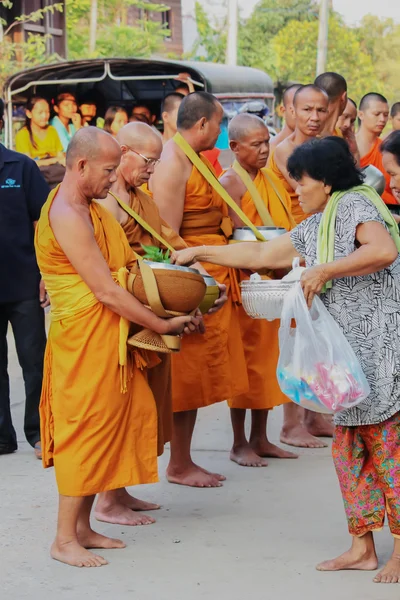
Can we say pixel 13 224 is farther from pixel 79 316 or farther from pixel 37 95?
pixel 37 95

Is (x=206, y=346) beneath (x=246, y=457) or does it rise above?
above

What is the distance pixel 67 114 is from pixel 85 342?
10784 millimetres

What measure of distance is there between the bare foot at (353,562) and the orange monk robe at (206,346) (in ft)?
4.83

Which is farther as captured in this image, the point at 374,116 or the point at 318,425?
the point at 374,116

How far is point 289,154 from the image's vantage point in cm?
656

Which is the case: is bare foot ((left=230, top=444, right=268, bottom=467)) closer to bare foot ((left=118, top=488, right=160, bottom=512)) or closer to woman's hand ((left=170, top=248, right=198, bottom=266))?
bare foot ((left=118, top=488, right=160, bottom=512))

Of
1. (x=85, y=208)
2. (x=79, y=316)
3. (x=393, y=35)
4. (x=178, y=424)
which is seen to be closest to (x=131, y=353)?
(x=79, y=316)

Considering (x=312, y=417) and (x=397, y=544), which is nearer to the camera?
(x=397, y=544)

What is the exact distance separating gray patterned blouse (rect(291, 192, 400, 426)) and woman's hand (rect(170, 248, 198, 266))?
801 mm

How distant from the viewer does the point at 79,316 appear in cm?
426

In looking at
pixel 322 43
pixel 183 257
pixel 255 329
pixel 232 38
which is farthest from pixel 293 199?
pixel 322 43

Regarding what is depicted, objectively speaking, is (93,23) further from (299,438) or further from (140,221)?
(140,221)

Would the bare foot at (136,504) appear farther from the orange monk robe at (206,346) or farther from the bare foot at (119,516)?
the orange monk robe at (206,346)

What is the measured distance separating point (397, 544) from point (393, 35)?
163ft
